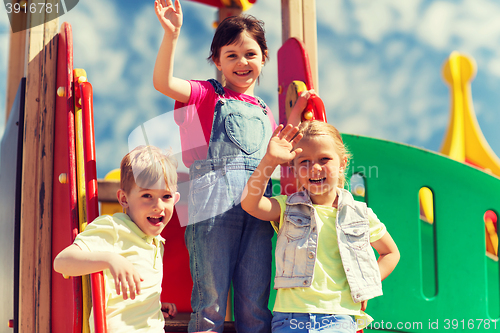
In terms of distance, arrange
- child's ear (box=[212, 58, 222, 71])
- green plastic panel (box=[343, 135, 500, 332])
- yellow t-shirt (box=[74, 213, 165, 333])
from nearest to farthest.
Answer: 1. yellow t-shirt (box=[74, 213, 165, 333])
2. child's ear (box=[212, 58, 222, 71])
3. green plastic panel (box=[343, 135, 500, 332])

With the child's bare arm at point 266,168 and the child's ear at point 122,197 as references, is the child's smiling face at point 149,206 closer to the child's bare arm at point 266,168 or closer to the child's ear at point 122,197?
the child's ear at point 122,197

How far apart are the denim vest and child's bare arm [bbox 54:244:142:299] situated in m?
0.59

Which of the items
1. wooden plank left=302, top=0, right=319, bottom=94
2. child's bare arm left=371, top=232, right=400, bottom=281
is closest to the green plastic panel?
wooden plank left=302, top=0, right=319, bottom=94

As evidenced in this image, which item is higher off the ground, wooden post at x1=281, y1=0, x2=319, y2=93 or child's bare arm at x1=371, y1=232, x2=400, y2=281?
wooden post at x1=281, y1=0, x2=319, y2=93

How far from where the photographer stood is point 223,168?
6.58 feet

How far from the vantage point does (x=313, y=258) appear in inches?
70.7

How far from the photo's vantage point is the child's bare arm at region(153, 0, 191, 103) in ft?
6.14

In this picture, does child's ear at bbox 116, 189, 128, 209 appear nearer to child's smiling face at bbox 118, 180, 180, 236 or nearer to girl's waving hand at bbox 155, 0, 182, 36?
child's smiling face at bbox 118, 180, 180, 236

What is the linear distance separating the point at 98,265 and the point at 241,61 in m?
1.13

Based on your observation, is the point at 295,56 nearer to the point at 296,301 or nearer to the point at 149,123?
the point at 149,123

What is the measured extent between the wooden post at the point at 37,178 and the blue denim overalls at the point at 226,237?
742mm

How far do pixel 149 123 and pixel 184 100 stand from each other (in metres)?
0.19

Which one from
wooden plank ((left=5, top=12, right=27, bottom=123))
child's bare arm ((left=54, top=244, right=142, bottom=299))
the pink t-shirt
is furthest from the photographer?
wooden plank ((left=5, top=12, right=27, bottom=123))

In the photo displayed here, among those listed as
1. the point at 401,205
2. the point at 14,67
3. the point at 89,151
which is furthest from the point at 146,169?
the point at 14,67
